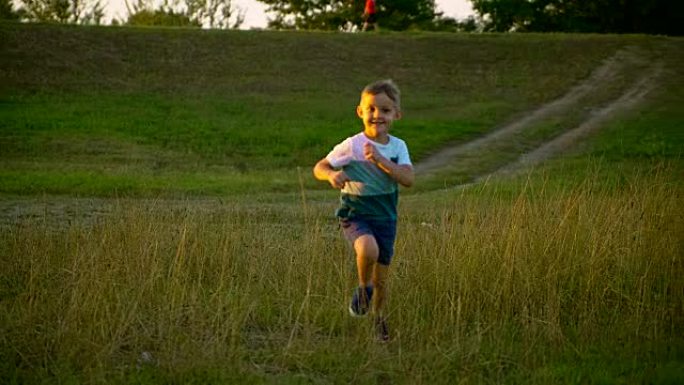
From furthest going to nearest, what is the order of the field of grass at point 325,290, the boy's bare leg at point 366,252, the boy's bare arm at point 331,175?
the boy's bare leg at point 366,252
the boy's bare arm at point 331,175
the field of grass at point 325,290

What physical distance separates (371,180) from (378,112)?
451 mm

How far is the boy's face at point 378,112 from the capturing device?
21.4ft

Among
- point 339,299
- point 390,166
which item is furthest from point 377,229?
point 339,299

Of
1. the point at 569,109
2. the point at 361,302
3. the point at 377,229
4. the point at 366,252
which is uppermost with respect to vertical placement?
the point at 377,229

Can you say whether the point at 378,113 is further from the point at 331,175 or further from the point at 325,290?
the point at 325,290

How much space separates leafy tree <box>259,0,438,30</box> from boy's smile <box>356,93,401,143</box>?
54.7 meters

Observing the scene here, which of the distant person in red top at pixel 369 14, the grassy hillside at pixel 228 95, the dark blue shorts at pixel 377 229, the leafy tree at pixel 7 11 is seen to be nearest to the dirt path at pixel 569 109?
the grassy hillside at pixel 228 95

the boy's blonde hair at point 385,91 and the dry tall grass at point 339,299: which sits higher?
the boy's blonde hair at point 385,91

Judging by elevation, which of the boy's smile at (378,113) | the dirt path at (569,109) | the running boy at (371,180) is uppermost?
the boy's smile at (378,113)

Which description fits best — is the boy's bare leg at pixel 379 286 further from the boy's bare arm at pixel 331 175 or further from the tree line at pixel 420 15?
the tree line at pixel 420 15

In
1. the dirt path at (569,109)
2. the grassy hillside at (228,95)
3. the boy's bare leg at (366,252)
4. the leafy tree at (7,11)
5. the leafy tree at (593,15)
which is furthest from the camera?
the leafy tree at (593,15)

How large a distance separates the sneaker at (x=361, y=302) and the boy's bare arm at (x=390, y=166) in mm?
812

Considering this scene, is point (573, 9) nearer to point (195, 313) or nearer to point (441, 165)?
point (441, 165)

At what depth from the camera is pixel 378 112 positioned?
6512 millimetres
